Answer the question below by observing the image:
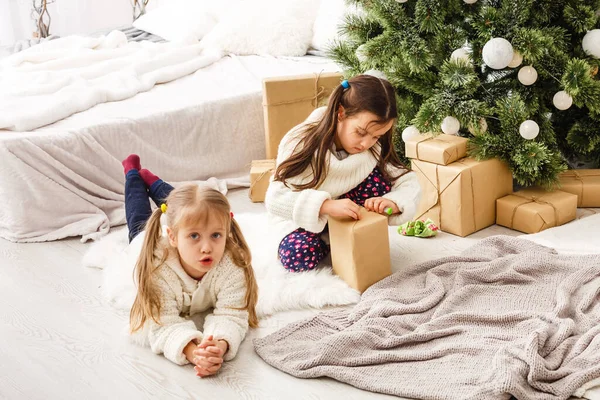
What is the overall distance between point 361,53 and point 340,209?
29.8 inches

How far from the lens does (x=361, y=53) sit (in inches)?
99.7

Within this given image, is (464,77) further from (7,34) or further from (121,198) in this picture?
(7,34)

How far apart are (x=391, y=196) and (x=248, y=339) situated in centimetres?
66

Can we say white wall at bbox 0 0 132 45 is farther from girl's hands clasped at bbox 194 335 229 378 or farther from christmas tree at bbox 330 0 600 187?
Answer: girl's hands clasped at bbox 194 335 229 378

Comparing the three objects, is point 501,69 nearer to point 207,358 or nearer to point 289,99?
point 289,99

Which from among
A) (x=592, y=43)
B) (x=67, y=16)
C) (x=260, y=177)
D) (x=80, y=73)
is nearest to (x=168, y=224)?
(x=260, y=177)

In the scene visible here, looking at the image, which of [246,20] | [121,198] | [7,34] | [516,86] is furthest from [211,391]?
[7,34]

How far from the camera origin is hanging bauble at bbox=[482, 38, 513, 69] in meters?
2.24

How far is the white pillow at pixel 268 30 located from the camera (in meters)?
3.44

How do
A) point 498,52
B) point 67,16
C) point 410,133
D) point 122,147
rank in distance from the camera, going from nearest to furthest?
point 498,52, point 410,133, point 122,147, point 67,16

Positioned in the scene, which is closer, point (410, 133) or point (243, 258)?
point (243, 258)

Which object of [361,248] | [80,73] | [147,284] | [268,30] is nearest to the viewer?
[147,284]

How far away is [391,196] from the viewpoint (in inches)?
86.5

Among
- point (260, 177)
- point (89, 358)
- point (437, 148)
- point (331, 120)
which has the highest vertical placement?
point (331, 120)
